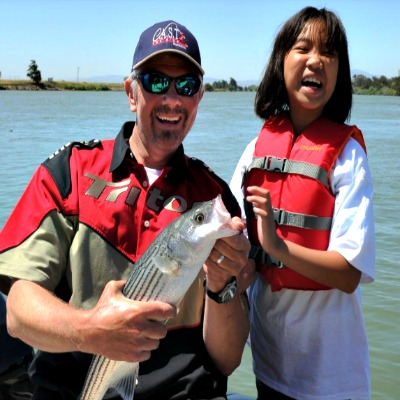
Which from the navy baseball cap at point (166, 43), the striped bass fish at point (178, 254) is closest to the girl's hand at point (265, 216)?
the striped bass fish at point (178, 254)

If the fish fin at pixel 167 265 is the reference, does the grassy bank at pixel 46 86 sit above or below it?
below

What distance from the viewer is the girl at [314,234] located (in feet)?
10.8

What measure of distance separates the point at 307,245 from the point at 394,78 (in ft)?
303

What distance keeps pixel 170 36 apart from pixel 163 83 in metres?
0.26

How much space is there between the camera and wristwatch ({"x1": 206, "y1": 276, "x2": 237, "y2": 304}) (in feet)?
10.0

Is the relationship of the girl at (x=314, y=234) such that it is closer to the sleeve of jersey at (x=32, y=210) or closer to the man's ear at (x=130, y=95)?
the man's ear at (x=130, y=95)

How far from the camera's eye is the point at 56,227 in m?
3.04

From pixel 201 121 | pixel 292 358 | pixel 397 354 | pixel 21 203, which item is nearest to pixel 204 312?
pixel 292 358

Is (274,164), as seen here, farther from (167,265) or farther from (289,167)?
Result: (167,265)

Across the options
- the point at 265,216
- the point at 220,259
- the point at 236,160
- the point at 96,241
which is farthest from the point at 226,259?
the point at 236,160

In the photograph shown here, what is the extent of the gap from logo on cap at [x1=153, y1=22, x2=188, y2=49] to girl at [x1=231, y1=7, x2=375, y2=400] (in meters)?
0.70

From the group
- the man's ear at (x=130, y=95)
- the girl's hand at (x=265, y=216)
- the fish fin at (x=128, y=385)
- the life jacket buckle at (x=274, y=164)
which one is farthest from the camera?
the life jacket buckle at (x=274, y=164)

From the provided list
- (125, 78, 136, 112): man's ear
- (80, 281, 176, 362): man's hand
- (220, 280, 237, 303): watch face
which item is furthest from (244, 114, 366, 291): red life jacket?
(80, 281, 176, 362): man's hand

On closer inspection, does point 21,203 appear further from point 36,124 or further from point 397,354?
point 36,124
